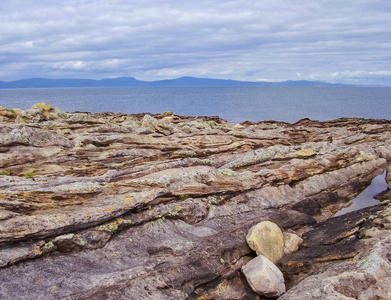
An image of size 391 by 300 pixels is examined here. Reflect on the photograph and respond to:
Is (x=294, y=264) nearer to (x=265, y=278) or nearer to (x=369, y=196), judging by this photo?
(x=265, y=278)

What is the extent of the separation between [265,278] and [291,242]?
447 cm

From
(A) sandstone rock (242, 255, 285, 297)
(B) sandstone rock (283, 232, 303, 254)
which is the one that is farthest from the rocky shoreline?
(B) sandstone rock (283, 232, 303, 254)

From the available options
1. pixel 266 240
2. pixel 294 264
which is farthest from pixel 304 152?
pixel 294 264

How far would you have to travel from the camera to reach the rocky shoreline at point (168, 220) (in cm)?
1293

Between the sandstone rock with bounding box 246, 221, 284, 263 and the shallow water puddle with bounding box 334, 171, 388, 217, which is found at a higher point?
the sandstone rock with bounding box 246, 221, 284, 263

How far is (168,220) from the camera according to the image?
1731 centimetres

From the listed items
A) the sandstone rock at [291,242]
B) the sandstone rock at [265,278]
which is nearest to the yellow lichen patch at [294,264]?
the sandstone rock at [265,278]

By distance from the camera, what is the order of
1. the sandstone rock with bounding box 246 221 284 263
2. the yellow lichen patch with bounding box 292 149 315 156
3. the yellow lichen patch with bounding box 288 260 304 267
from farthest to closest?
the yellow lichen patch with bounding box 292 149 315 156 < the sandstone rock with bounding box 246 221 284 263 < the yellow lichen patch with bounding box 288 260 304 267

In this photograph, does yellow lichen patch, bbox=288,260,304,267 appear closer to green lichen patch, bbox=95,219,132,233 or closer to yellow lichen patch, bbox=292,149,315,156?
green lichen patch, bbox=95,219,132,233

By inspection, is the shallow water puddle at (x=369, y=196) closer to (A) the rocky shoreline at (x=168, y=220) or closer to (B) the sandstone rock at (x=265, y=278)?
(A) the rocky shoreline at (x=168, y=220)

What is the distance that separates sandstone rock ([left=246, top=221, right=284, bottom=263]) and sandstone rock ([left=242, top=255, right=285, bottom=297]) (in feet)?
5.78

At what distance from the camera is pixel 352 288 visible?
12609mm

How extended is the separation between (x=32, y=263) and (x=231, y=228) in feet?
32.3

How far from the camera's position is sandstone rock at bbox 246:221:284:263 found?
57.0 ft
